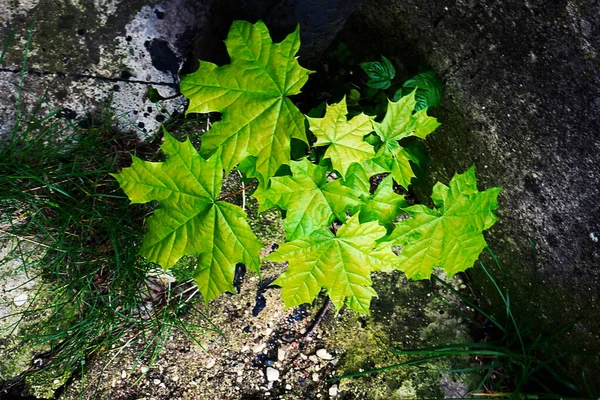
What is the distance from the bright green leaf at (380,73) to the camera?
173cm

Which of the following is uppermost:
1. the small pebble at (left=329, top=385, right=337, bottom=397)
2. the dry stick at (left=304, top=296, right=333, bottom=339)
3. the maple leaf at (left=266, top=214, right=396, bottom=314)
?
the maple leaf at (left=266, top=214, right=396, bottom=314)

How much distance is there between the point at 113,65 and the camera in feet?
6.07

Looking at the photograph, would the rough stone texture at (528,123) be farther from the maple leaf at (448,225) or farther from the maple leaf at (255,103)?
the maple leaf at (255,103)

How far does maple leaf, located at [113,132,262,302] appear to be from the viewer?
1.36 meters

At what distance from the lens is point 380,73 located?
5.70ft

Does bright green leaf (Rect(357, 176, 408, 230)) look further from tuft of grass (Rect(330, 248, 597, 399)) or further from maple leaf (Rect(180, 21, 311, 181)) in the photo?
tuft of grass (Rect(330, 248, 597, 399))

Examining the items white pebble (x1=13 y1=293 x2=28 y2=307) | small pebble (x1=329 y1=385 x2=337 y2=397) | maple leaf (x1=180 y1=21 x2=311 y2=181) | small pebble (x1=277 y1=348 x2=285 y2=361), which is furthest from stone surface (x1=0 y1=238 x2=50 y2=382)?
small pebble (x1=329 y1=385 x2=337 y2=397)

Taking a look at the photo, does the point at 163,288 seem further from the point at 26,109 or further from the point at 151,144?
the point at 26,109

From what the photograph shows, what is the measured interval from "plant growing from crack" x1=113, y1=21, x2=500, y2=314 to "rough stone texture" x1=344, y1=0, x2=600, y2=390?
0.79 feet

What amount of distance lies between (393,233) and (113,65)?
49.8 inches

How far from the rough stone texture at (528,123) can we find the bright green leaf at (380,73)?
0.11 m

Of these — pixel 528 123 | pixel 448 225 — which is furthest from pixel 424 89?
pixel 448 225

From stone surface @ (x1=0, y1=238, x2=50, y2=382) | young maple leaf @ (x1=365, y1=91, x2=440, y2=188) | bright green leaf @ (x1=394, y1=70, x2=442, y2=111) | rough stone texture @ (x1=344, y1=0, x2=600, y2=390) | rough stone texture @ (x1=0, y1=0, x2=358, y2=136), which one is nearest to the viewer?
rough stone texture @ (x1=344, y1=0, x2=600, y2=390)

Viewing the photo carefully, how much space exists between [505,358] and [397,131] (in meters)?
1.10
